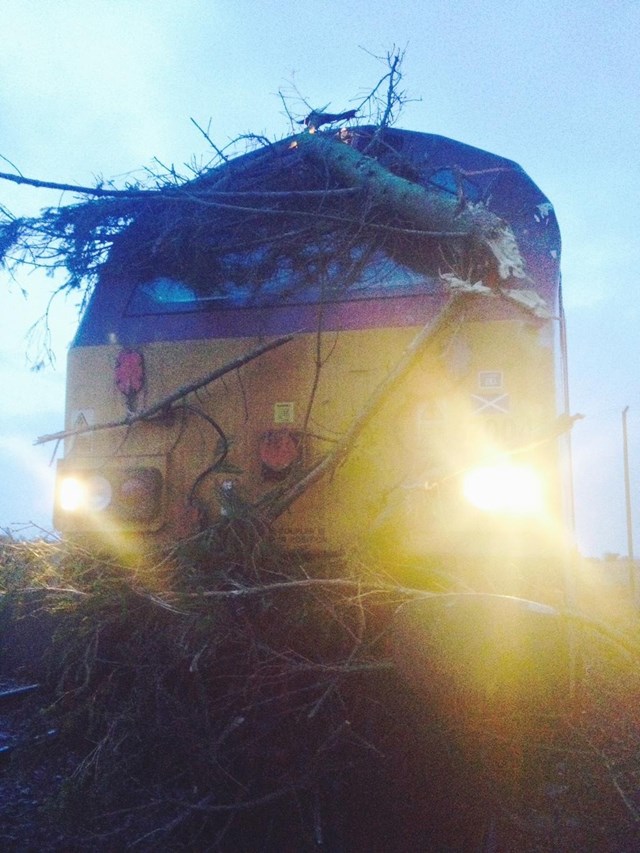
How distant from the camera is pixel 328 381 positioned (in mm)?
3564

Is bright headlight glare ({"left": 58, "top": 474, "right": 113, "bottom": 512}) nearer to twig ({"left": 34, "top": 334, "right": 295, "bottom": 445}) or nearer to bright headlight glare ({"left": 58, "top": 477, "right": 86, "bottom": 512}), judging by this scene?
bright headlight glare ({"left": 58, "top": 477, "right": 86, "bottom": 512})

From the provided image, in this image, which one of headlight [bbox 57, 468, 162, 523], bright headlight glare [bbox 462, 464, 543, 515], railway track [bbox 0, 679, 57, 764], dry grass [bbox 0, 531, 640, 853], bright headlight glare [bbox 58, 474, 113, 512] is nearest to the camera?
dry grass [bbox 0, 531, 640, 853]

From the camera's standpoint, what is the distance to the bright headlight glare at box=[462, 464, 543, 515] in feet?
10.5

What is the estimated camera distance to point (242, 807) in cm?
242

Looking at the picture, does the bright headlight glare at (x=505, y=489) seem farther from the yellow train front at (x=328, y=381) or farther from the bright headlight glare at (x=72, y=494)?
the bright headlight glare at (x=72, y=494)

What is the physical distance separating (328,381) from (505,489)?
0.90 meters

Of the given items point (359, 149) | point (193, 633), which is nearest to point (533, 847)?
point (193, 633)

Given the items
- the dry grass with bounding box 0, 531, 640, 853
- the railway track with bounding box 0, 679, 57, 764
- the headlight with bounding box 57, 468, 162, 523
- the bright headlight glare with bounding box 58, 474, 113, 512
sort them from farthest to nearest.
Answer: the bright headlight glare with bounding box 58, 474, 113, 512 < the headlight with bounding box 57, 468, 162, 523 < the railway track with bounding box 0, 679, 57, 764 < the dry grass with bounding box 0, 531, 640, 853

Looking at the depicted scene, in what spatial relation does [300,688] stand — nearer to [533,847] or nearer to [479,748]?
[479,748]

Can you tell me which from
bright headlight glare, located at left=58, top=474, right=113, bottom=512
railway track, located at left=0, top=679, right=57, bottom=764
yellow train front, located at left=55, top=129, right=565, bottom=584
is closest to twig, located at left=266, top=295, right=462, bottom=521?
yellow train front, located at left=55, top=129, right=565, bottom=584

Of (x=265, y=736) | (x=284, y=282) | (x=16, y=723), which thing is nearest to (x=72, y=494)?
(x=16, y=723)

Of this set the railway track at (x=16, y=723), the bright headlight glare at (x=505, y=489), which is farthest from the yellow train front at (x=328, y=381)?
the railway track at (x=16, y=723)

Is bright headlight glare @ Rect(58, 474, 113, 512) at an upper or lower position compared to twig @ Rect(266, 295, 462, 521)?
lower

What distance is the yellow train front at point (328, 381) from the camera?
326 centimetres
